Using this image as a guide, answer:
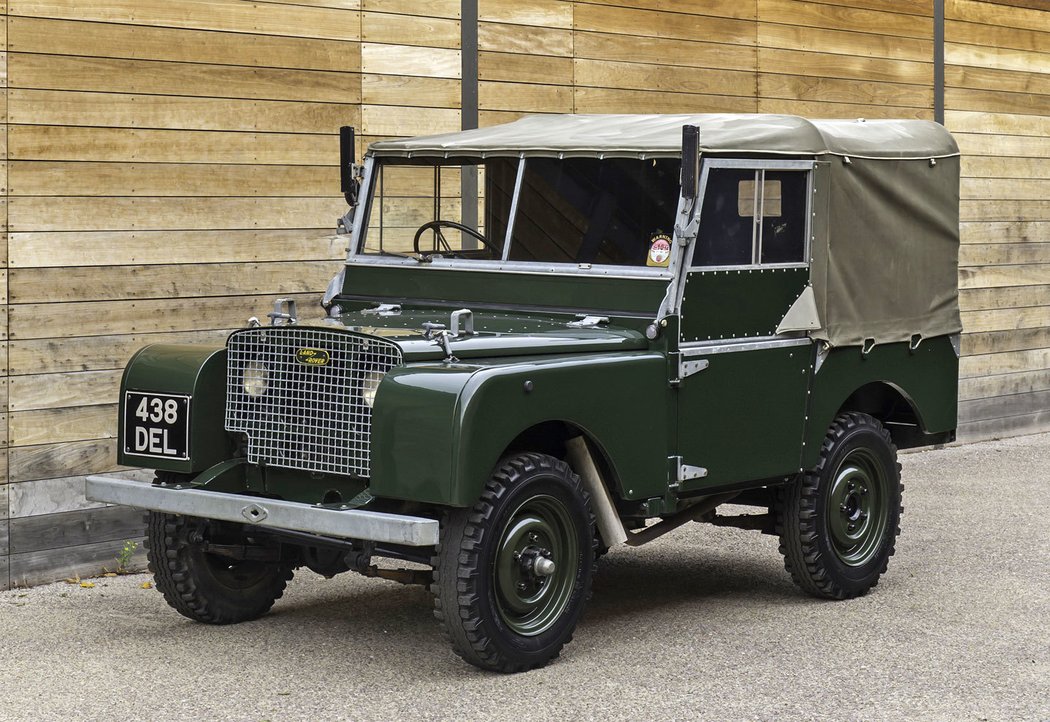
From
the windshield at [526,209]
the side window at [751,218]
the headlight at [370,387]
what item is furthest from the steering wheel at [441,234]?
the headlight at [370,387]

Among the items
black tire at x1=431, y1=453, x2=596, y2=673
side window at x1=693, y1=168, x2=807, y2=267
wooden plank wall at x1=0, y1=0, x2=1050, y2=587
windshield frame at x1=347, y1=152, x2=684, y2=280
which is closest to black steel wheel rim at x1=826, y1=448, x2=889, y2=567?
side window at x1=693, y1=168, x2=807, y2=267

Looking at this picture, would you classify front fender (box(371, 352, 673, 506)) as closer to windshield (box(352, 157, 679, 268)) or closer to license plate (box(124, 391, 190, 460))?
windshield (box(352, 157, 679, 268))

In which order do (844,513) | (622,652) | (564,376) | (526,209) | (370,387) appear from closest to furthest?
(370,387)
(564,376)
(622,652)
(526,209)
(844,513)

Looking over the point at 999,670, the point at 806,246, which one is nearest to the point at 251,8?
the point at 806,246

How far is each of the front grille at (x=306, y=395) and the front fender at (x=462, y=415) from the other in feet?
0.49

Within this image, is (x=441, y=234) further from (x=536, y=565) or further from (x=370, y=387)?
(x=536, y=565)

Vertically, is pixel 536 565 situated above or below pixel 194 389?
below

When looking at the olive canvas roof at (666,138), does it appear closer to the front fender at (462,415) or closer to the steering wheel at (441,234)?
the steering wheel at (441,234)

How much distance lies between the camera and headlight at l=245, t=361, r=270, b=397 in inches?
240

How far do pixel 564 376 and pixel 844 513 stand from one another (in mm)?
2080

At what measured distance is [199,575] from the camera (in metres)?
6.53

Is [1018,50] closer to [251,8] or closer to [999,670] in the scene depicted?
[251,8]

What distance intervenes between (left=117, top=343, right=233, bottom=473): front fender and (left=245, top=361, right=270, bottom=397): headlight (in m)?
0.14

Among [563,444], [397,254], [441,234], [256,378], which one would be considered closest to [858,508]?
[563,444]
